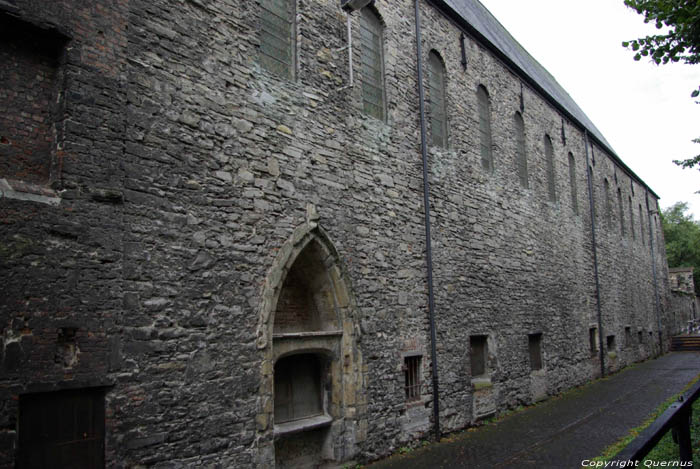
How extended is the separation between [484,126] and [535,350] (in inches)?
239

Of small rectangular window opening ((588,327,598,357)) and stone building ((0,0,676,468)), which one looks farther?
small rectangular window opening ((588,327,598,357))

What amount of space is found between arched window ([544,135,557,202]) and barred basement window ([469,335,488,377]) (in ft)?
21.9

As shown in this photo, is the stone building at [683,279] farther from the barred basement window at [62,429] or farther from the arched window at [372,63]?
the barred basement window at [62,429]

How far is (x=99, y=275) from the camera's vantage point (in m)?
5.19

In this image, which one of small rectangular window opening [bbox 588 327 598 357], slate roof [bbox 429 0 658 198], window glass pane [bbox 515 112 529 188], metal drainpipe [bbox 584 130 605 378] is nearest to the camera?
slate roof [bbox 429 0 658 198]

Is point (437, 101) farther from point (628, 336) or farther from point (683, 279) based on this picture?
point (683, 279)

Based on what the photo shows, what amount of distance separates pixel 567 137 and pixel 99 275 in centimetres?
1710

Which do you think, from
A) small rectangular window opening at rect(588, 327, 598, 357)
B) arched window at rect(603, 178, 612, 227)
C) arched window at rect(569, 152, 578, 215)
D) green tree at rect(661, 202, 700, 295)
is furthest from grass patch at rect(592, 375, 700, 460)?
green tree at rect(661, 202, 700, 295)

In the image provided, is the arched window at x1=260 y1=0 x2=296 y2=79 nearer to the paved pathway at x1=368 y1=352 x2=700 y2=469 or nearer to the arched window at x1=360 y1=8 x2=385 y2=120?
the arched window at x1=360 y1=8 x2=385 y2=120

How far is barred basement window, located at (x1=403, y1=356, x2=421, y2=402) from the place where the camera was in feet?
30.2

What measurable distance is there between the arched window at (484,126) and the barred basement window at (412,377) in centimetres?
556

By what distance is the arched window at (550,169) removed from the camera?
1645 centimetres

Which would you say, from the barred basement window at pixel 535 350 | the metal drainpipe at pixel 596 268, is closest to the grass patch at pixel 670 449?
the barred basement window at pixel 535 350

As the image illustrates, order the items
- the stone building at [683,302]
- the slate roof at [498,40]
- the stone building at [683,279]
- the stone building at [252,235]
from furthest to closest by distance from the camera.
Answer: the stone building at [683,279], the stone building at [683,302], the slate roof at [498,40], the stone building at [252,235]
